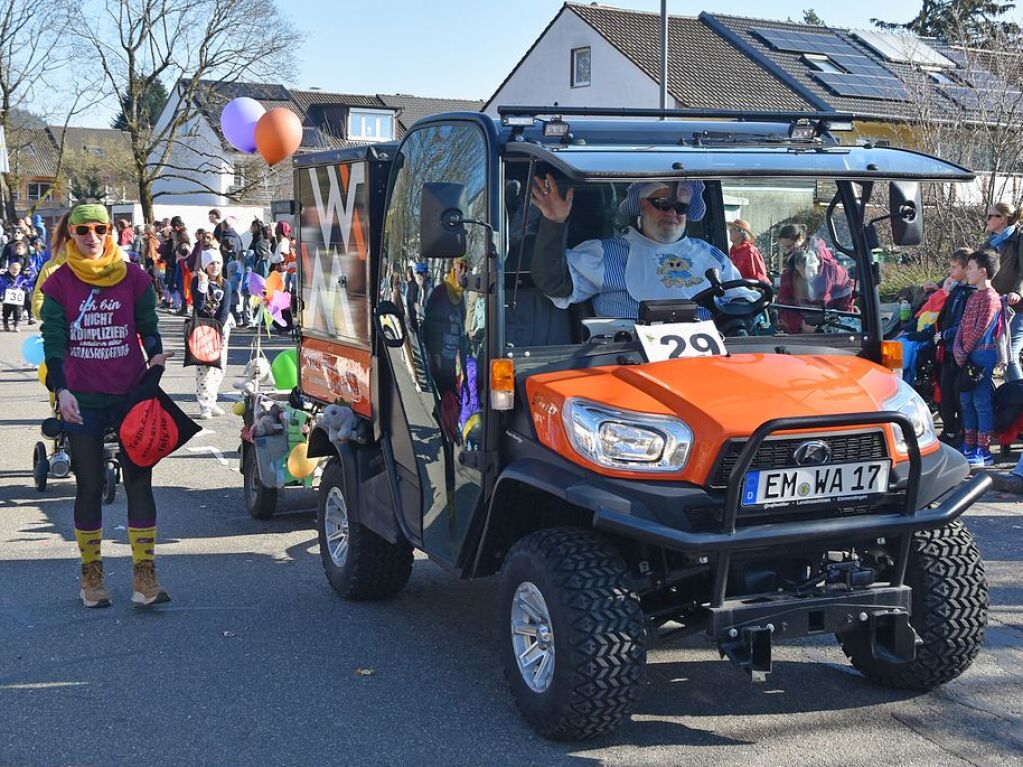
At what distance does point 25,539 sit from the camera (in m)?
7.80

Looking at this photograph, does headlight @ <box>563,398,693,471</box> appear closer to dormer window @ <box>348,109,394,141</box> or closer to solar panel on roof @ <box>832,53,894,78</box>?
solar panel on roof @ <box>832,53,894,78</box>

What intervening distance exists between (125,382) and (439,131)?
2.21 metres

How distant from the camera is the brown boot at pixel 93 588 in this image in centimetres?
629

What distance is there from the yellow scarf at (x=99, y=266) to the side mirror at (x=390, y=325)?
57.9 inches

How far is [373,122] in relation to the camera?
67875mm

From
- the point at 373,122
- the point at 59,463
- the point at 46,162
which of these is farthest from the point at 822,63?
the point at 46,162

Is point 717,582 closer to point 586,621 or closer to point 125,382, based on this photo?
point 586,621

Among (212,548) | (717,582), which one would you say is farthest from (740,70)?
(717,582)

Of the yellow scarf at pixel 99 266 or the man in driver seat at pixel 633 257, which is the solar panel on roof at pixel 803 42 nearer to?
the yellow scarf at pixel 99 266

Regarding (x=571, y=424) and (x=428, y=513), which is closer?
(x=571, y=424)

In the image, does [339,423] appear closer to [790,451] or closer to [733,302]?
[733,302]

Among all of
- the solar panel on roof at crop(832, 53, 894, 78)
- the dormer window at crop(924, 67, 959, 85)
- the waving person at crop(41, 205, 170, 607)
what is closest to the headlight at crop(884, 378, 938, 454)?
the waving person at crop(41, 205, 170, 607)

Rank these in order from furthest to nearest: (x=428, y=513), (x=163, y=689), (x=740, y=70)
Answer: (x=740, y=70) → (x=428, y=513) → (x=163, y=689)

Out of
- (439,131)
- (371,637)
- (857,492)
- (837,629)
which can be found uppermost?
(439,131)
